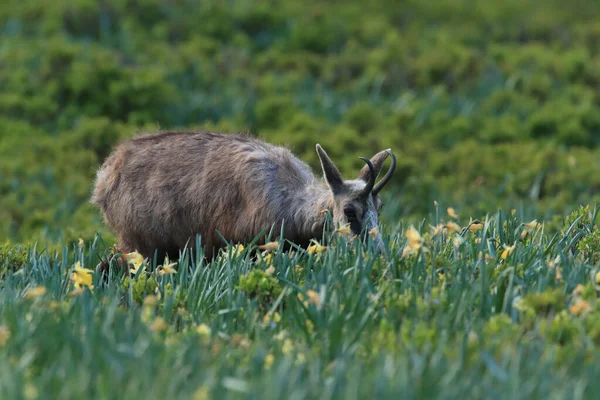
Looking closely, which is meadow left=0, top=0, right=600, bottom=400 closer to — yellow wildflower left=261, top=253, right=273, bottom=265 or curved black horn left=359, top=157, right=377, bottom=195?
yellow wildflower left=261, top=253, right=273, bottom=265

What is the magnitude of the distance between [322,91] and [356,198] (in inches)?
317

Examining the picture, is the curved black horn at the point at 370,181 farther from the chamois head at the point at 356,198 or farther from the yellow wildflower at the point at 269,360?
the yellow wildflower at the point at 269,360

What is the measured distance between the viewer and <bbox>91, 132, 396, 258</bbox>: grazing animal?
6.87 m

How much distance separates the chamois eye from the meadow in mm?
265

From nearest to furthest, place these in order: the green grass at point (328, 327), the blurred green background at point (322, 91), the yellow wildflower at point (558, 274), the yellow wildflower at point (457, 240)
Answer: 1. the green grass at point (328, 327)
2. the yellow wildflower at point (558, 274)
3. the yellow wildflower at point (457, 240)
4. the blurred green background at point (322, 91)

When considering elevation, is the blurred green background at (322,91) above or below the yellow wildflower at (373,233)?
below

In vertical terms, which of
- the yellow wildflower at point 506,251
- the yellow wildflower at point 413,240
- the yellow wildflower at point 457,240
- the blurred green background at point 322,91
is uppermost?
the yellow wildflower at point 413,240

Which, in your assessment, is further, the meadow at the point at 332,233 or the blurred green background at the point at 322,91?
the blurred green background at the point at 322,91

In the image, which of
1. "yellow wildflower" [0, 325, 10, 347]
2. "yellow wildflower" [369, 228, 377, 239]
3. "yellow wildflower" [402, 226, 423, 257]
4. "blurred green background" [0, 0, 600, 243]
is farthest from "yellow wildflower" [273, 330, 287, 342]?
"blurred green background" [0, 0, 600, 243]

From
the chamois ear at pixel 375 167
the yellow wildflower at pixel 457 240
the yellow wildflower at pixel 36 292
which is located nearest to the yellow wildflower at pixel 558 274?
the yellow wildflower at pixel 457 240

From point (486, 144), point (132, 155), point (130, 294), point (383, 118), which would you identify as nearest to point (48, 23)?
point (383, 118)

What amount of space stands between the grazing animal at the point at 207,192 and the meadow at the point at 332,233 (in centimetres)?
24

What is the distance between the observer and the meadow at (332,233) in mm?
3895

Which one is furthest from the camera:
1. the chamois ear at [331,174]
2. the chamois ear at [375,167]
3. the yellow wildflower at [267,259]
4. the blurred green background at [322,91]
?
the blurred green background at [322,91]
